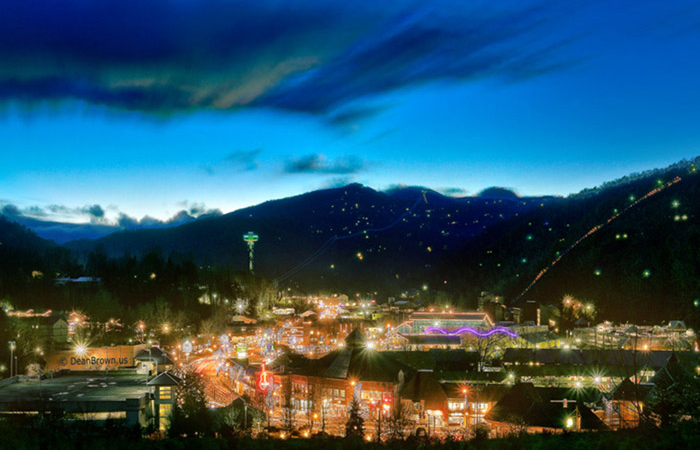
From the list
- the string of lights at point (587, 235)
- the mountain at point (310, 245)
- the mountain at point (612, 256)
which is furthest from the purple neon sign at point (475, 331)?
the mountain at point (310, 245)

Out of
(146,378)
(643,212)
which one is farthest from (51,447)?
(643,212)

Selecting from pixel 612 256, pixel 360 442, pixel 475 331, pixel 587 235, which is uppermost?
pixel 587 235

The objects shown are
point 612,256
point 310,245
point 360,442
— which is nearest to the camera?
point 360,442

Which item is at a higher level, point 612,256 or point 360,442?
point 612,256

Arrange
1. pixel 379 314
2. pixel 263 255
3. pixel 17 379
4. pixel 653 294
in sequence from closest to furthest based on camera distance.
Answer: pixel 17 379, pixel 653 294, pixel 379 314, pixel 263 255

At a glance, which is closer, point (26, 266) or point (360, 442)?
point (360, 442)

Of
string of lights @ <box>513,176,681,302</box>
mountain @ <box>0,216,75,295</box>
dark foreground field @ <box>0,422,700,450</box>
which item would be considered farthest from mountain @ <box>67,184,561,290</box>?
dark foreground field @ <box>0,422,700,450</box>

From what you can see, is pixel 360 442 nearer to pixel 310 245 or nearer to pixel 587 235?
pixel 587 235

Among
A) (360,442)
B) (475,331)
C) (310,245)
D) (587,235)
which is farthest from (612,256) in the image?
(310,245)

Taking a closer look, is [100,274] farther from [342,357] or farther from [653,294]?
[653,294]

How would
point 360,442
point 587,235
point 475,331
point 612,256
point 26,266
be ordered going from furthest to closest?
point 587,235, point 612,256, point 26,266, point 475,331, point 360,442

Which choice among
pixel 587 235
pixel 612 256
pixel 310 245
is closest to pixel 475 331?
pixel 612 256
